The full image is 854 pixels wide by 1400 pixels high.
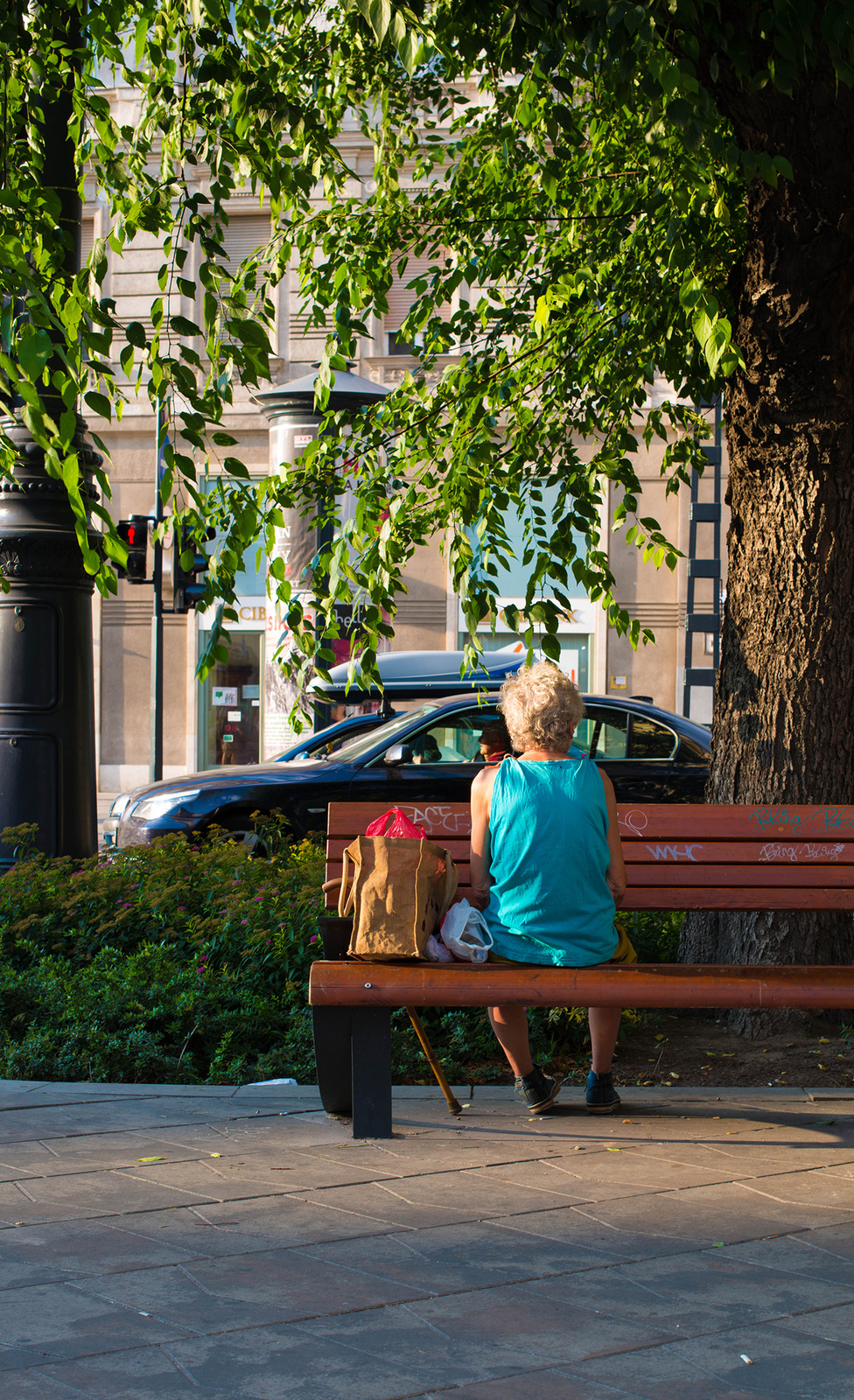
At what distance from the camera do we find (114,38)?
4684mm

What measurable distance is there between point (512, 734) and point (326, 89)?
4582 mm

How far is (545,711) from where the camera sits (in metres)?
4.42

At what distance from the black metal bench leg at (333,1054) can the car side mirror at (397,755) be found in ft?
19.5

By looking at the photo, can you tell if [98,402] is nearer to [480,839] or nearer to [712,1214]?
[480,839]

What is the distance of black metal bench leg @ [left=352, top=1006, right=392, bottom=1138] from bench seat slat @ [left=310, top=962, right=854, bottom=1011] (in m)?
0.16

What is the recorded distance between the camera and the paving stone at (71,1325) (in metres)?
2.68

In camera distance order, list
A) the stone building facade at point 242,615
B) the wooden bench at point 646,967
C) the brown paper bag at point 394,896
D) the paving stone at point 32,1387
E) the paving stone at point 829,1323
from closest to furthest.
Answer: the paving stone at point 32,1387 < the paving stone at point 829,1323 < the wooden bench at point 646,967 < the brown paper bag at point 394,896 < the stone building facade at point 242,615

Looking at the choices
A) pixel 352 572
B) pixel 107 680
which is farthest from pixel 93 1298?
pixel 107 680

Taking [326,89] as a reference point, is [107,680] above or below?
below

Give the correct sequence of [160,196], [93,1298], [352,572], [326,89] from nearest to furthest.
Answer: [93,1298], [160,196], [352,572], [326,89]

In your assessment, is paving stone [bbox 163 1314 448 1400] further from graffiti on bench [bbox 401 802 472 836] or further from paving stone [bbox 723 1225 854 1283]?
graffiti on bench [bbox 401 802 472 836]

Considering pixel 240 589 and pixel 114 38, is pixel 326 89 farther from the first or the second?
pixel 240 589

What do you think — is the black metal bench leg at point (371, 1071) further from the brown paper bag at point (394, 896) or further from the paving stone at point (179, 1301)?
the paving stone at point (179, 1301)

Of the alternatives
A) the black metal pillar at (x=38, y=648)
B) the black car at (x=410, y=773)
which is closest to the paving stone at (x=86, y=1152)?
the black metal pillar at (x=38, y=648)
